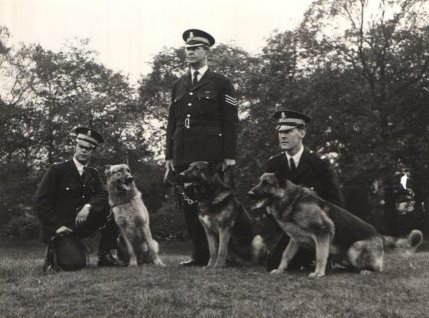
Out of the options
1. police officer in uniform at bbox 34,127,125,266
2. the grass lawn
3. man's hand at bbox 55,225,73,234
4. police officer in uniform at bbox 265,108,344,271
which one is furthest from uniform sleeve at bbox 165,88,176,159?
the grass lawn

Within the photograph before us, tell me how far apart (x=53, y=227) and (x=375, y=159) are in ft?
52.1

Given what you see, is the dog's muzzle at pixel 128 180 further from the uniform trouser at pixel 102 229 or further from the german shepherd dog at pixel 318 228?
the german shepherd dog at pixel 318 228

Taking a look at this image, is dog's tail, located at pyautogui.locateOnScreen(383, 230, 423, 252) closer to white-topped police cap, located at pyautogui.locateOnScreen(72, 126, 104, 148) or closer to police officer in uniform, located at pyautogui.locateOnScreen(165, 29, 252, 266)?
police officer in uniform, located at pyautogui.locateOnScreen(165, 29, 252, 266)

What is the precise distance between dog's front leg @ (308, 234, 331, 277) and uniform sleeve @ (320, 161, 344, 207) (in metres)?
0.84

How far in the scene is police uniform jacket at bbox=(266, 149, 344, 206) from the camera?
711 cm

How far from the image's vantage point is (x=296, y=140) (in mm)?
7066

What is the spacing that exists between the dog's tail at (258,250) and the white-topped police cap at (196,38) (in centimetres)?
281

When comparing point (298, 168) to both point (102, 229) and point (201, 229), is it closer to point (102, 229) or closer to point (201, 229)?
point (201, 229)

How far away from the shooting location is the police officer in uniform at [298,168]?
7.02 meters

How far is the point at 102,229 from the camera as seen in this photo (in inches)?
320

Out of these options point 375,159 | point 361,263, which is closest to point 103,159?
point 375,159

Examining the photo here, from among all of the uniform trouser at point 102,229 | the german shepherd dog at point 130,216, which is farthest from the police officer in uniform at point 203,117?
the uniform trouser at point 102,229

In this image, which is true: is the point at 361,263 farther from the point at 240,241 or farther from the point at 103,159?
the point at 103,159

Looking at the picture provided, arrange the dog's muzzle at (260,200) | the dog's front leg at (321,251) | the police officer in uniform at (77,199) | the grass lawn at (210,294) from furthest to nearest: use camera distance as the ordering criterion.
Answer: the police officer in uniform at (77,199), the dog's muzzle at (260,200), the dog's front leg at (321,251), the grass lawn at (210,294)
